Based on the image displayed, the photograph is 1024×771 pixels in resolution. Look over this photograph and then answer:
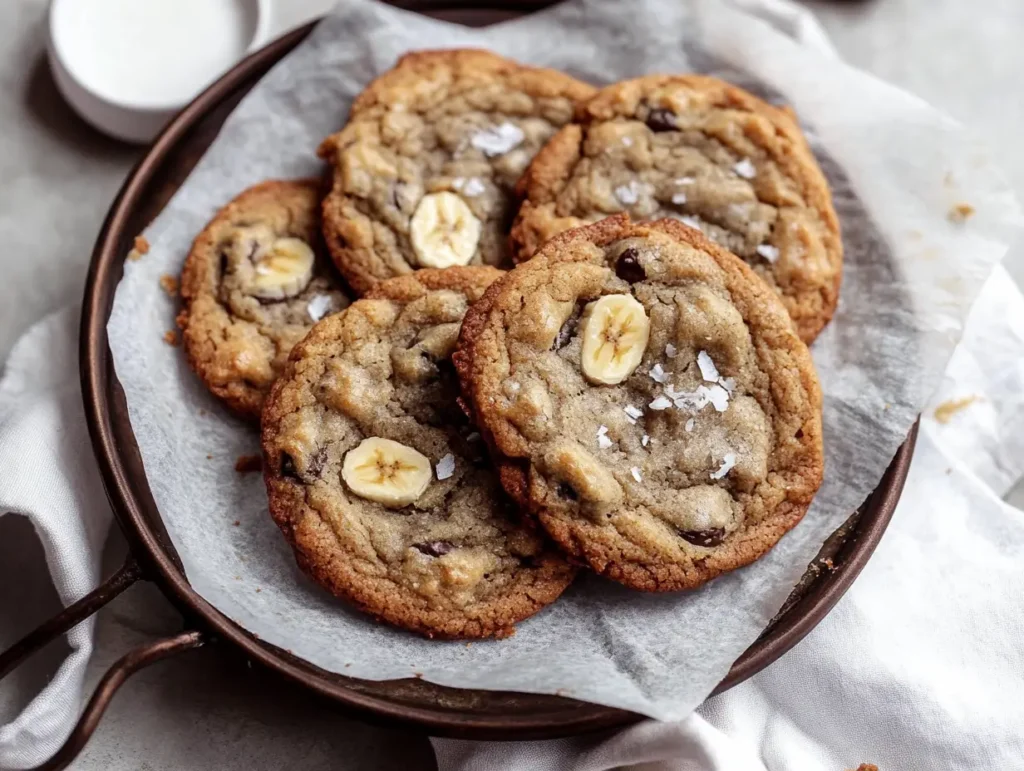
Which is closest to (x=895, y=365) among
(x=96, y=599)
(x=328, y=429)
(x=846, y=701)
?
(x=846, y=701)

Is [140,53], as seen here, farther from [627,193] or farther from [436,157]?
[627,193]

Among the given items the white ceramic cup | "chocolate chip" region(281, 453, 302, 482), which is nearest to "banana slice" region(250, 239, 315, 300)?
"chocolate chip" region(281, 453, 302, 482)

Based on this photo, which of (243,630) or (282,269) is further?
(282,269)

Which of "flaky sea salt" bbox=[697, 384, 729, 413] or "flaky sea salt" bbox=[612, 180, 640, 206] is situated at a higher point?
"flaky sea salt" bbox=[612, 180, 640, 206]

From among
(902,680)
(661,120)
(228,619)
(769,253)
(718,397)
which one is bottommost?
(902,680)

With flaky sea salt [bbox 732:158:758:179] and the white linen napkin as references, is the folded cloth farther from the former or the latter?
flaky sea salt [bbox 732:158:758:179]

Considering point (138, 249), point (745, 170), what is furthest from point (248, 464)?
point (745, 170)

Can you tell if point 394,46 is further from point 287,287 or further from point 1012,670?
point 1012,670
